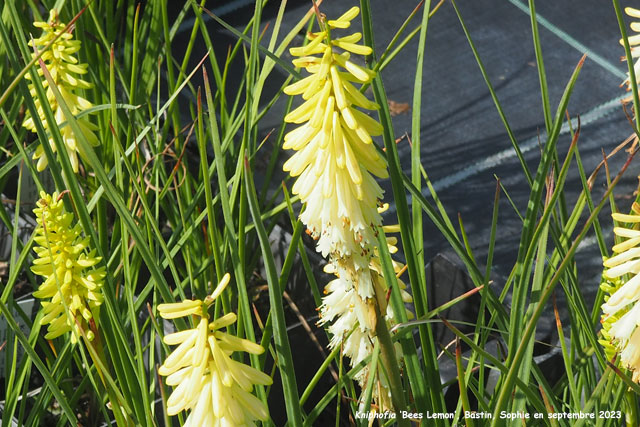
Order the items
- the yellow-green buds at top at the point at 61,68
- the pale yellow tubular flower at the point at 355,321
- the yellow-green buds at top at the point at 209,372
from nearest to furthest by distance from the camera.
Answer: the yellow-green buds at top at the point at 209,372
the pale yellow tubular flower at the point at 355,321
the yellow-green buds at top at the point at 61,68

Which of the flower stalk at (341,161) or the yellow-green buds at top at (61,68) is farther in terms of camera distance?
the yellow-green buds at top at (61,68)

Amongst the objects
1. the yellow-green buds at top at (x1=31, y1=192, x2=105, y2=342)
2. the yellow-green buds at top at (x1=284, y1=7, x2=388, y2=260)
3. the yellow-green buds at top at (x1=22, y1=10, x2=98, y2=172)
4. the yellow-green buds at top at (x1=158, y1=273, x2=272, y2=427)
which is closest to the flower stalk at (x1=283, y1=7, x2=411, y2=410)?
the yellow-green buds at top at (x1=284, y1=7, x2=388, y2=260)

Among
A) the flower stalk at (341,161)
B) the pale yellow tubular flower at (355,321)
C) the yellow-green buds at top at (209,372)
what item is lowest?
the pale yellow tubular flower at (355,321)

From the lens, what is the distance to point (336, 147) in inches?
32.1

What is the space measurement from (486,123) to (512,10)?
2.84 ft

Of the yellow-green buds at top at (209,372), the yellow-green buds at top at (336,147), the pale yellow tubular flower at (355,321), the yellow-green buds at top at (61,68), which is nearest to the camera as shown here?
the yellow-green buds at top at (209,372)

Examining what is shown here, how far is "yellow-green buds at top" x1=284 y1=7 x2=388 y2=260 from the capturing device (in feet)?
2.58

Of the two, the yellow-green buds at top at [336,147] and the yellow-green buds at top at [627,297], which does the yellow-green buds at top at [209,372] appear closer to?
the yellow-green buds at top at [336,147]

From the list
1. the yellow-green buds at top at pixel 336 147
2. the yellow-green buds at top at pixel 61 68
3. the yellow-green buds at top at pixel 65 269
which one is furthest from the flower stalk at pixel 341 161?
the yellow-green buds at top at pixel 61 68

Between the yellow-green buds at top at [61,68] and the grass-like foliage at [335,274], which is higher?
the yellow-green buds at top at [61,68]

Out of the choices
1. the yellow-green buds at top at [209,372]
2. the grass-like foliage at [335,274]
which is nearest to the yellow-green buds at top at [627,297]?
the grass-like foliage at [335,274]

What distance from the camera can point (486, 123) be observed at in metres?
2.88

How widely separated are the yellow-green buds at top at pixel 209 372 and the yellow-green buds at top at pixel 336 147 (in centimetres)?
19

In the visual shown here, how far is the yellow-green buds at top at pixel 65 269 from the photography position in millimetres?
1016
